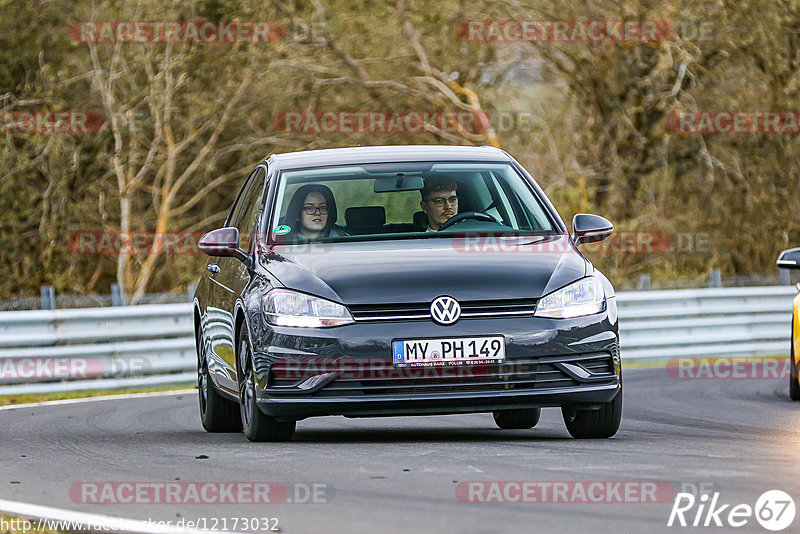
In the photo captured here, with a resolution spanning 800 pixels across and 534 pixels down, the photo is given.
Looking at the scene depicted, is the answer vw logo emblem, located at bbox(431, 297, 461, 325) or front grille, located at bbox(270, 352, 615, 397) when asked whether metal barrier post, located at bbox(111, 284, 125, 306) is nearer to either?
front grille, located at bbox(270, 352, 615, 397)

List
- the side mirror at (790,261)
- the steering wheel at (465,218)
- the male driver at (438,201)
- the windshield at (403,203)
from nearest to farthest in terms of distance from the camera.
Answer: the windshield at (403,203) → the steering wheel at (465,218) → the male driver at (438,201) → the side mirror at (790,261)

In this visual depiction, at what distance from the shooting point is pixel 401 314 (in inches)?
321

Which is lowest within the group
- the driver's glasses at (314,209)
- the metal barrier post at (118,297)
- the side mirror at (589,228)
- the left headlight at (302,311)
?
the metal barrier post at (118,297)

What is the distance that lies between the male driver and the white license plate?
1554mm

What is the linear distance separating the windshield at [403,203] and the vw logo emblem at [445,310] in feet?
3.46

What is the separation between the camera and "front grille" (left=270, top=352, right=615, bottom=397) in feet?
26.7

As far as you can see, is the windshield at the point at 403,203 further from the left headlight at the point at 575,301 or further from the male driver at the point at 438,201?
the left headlight at the point at 575,301

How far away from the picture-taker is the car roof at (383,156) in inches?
383

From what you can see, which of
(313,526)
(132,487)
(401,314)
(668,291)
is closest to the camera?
(313,526)

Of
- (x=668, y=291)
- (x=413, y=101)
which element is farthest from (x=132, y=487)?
(x=413, y=101)

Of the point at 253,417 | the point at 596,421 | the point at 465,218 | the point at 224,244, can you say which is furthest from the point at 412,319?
the point at 224,244

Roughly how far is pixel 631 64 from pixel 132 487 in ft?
70.0

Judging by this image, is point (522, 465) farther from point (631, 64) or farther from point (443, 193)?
point (631, 64)

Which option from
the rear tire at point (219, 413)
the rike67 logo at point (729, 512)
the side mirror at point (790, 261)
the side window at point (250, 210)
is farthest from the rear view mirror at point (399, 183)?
the rike67 logo at point (729, 512)
